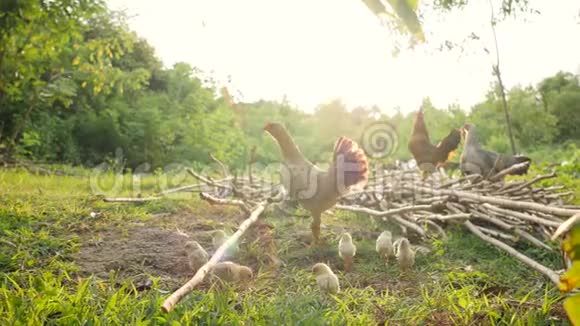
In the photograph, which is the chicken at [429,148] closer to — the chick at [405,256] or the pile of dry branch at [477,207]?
the pile of dry branch at [477,207]

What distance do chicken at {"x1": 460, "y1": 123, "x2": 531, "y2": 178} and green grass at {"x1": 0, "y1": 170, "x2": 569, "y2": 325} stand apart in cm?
159

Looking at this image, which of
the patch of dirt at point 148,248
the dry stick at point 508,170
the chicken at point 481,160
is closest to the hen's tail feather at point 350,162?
the patch of dirt at point 148,248

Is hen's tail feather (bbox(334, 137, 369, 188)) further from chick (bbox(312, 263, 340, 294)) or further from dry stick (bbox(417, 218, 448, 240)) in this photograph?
dry stick (bbox(417, 218, 448, 240))

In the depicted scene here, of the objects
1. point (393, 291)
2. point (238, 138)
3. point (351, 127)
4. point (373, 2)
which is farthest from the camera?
point (351, 127)

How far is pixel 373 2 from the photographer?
0.38m

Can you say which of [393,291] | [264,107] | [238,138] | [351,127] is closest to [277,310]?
[393,291]

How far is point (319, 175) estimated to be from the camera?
129 inches

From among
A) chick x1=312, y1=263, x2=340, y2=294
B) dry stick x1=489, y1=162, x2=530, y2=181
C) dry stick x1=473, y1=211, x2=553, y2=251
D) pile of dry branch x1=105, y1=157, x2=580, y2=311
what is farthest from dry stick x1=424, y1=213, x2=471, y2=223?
chick x1=312, y1=263, x2=340, y2=294

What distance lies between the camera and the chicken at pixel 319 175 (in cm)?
308

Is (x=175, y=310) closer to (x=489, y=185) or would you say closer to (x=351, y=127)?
(x=489, y=185)

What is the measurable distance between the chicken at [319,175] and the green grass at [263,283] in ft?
1.42

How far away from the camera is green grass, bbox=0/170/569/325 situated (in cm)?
198

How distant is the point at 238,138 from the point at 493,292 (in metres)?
14.1

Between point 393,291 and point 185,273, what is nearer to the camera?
point 393,291
